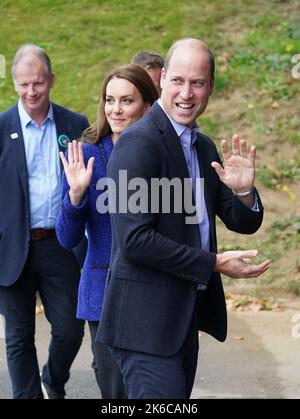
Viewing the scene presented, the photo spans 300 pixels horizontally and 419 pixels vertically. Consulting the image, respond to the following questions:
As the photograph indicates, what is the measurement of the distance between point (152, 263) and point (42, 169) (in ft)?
7.49

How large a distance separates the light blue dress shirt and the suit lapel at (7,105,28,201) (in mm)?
32

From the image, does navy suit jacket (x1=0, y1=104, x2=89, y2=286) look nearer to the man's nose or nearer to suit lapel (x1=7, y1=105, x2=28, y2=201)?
suit lapel (x1=7, y1=105, x2=28, y2=201)

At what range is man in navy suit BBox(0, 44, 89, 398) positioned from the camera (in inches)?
237

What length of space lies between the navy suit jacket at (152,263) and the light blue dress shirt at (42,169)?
1.92m

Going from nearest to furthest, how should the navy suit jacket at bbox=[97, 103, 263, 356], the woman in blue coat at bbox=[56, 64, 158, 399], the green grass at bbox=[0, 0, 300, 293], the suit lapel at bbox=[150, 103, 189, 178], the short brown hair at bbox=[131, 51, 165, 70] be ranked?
the navy suit jacket at bbox=[97, 103, 263, 356] → the suit lapel at bbox=[150, 103, 189, 178] → the woman in blue coat at bbox=[56, 64, 158, 399] → the short brown hair at bbox=[131, 51, 165, 70] → the green grass at bbox=[0, 0, 300, 293]

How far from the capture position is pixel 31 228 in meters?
6.02

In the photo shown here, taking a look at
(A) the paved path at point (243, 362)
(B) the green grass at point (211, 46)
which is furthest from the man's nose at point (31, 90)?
(B) the green grass at point (211, 46)

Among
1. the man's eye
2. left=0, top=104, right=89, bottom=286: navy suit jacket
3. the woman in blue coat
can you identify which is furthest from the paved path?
the man's eye

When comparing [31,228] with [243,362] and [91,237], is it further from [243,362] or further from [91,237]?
[243,362]

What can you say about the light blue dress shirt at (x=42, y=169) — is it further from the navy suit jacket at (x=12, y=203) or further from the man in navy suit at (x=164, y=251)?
the man in navy suit at (x=164, y=251)

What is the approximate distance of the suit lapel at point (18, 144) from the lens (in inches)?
237
